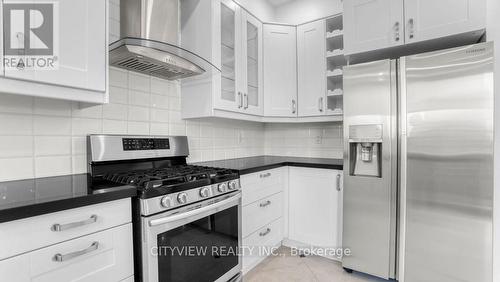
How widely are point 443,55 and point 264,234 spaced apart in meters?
1.89

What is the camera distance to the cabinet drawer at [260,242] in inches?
81.0

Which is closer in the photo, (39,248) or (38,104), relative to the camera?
(39,248)

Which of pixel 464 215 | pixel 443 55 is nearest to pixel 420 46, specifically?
pixel 443 55

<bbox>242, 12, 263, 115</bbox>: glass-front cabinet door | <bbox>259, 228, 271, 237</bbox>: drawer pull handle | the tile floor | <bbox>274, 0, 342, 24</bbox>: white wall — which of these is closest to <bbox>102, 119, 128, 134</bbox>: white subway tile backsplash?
<bbox>242, 12, 263, 115</bbox>: glass-front cabinet door

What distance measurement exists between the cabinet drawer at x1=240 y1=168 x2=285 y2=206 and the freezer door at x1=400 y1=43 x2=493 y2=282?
104 centimetres

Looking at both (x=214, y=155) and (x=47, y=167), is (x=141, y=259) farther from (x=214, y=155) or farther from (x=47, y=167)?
(x=214, y=155)

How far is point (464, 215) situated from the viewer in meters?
1.59

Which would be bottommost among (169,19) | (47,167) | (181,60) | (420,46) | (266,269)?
(266,269)

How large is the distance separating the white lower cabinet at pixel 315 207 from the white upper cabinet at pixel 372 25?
3.58 feet

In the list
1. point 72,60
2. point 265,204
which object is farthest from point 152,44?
point 265,204

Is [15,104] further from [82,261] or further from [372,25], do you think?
[372,25]

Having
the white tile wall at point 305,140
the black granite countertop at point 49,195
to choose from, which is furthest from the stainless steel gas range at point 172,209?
the white tile wall at point 305,140

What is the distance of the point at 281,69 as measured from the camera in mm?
2721

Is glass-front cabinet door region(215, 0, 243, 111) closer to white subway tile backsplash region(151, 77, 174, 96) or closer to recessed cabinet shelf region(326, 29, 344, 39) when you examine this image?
white subway tile backsplash region(151, 77, 174, 96)
